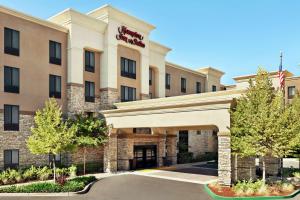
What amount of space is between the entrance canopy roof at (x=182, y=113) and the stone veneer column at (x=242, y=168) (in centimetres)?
267

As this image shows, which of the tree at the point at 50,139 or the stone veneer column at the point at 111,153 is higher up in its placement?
the tree at the point at 50,139

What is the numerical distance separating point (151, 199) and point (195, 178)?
8.87m

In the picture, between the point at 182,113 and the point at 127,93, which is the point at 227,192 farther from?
Result: the point at 127,93

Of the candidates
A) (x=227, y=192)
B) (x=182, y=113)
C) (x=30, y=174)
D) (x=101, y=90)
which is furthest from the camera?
(x=101, y=90)

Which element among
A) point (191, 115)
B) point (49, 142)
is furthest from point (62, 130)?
point (191, 115)

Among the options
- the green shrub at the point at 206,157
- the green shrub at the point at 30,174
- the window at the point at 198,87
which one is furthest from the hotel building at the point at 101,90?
the window at the point at 198,87

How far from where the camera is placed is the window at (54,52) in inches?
1153

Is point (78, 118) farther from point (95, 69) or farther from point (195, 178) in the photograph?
point (195, 178)

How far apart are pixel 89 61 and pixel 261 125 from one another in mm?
20130

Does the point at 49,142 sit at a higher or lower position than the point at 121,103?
lower

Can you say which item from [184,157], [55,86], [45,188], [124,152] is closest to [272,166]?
[184,157]

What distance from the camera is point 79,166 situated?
1134 inches

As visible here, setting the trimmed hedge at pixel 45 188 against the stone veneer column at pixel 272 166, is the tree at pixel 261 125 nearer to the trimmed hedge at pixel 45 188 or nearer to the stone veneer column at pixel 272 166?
the stone veneer column at pixel 272 166

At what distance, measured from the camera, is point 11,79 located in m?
26.3
